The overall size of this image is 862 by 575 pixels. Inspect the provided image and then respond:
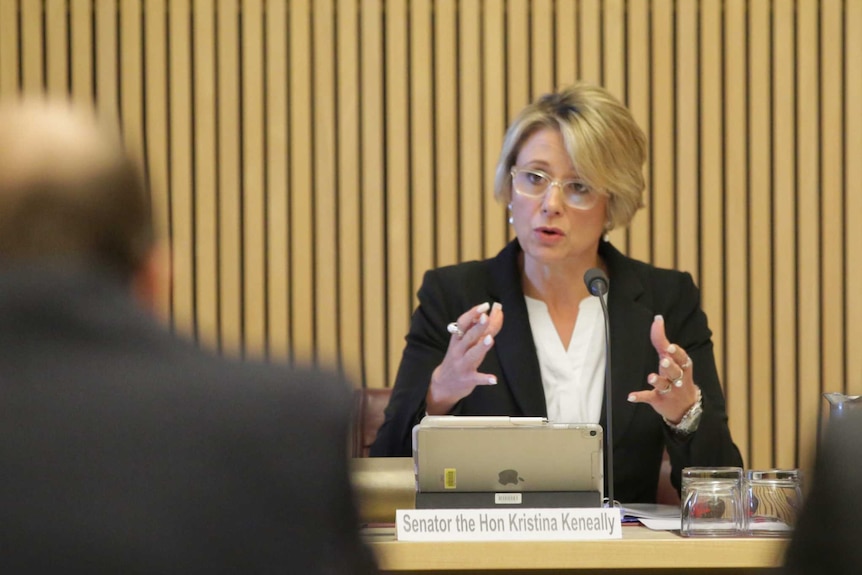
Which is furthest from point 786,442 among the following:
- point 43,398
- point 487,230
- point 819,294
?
point 43,398

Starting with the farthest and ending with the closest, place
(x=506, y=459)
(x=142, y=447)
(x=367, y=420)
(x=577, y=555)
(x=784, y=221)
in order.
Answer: (x=784, y=221), (x=367, y=420), (x=506, y=459), (x=577, y=555), (x=142, y=447)

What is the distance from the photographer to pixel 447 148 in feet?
16.4

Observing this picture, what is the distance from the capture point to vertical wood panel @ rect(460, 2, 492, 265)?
498 centimetres

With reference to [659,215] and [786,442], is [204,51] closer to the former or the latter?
[659,215]

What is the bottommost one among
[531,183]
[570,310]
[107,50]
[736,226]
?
[570,310]

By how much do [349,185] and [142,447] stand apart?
3941mm

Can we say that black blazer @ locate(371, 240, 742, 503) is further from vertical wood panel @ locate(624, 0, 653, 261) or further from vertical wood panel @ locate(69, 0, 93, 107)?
vertical wood panel @ locate(69, 0, 93, 107)

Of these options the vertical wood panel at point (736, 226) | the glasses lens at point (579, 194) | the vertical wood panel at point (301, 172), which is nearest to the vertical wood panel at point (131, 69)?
the vertical wood panel at point (301, 172)

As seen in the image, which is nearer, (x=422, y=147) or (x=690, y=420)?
(x=690, y=420)

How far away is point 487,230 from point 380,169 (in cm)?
49

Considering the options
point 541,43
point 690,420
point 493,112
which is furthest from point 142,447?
point 541,43

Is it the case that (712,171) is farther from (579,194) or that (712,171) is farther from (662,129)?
(579,194)

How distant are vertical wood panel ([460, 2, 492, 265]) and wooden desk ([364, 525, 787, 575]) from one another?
273 centimetres

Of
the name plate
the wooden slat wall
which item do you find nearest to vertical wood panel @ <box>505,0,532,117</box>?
the wooden slat wall
